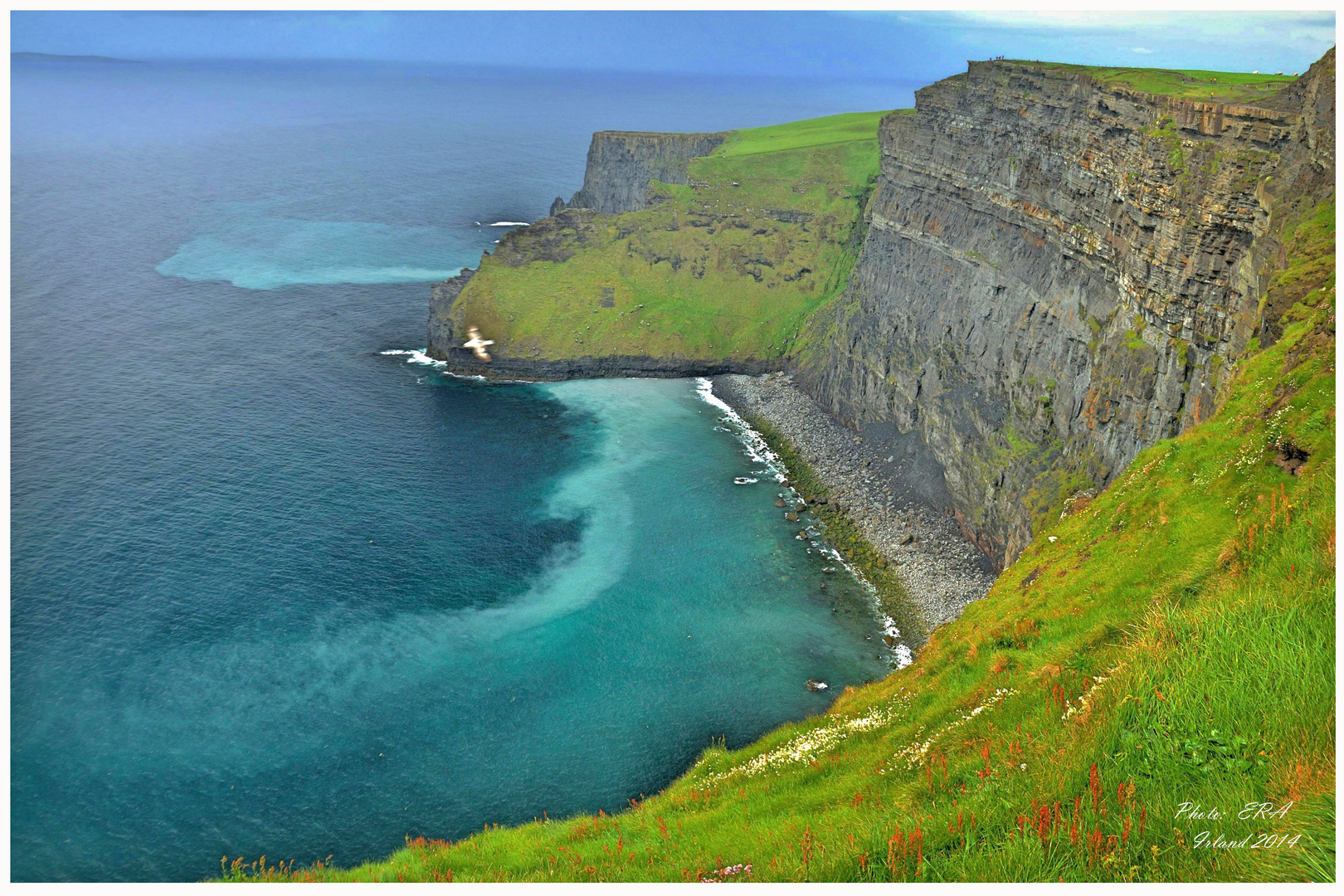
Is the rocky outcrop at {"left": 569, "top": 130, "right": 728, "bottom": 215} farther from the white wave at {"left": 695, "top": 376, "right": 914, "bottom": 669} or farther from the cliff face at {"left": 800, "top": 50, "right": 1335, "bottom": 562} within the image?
the cliff face at {"left": 800, "top": 50, "right": 1335, "bottom": 562}

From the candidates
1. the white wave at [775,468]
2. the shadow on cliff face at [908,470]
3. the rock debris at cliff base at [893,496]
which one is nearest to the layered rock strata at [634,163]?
the white wave at [775,468]

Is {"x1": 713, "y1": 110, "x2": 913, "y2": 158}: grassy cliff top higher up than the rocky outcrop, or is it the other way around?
{"x1": 713, "y1": 110, "x2": 913, "y2": 158}: grassy cliff top

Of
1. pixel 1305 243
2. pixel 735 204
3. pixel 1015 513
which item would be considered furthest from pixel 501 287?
pixel 1305 243

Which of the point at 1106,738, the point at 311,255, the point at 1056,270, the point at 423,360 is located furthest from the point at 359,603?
the point at 311,255

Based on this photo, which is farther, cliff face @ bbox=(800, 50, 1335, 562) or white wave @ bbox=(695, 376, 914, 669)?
white wave @ bbox=(695, 376, 914, 669)

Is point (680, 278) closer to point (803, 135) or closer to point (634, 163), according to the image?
point (803, 135)

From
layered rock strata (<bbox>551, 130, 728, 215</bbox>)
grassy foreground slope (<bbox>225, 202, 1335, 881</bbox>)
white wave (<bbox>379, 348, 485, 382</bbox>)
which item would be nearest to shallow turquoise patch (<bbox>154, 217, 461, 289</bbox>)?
layered rock strata (<bbox>551, 130, 728, 215</bbox>)
